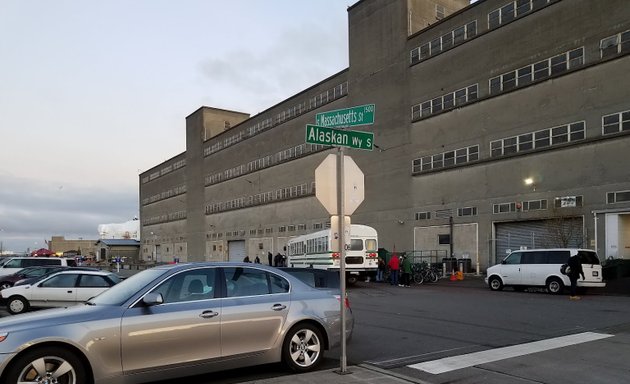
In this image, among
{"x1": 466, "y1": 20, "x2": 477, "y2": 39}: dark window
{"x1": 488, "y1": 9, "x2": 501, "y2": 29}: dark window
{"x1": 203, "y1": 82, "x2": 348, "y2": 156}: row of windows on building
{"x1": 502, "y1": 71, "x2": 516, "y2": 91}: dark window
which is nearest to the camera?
{"x1": 502, "y1": 71, "x2": 516, "y2": 91}: dark window

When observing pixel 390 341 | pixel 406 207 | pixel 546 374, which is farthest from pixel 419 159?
pixel 546 374

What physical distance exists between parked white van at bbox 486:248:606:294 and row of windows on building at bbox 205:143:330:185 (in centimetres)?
3071

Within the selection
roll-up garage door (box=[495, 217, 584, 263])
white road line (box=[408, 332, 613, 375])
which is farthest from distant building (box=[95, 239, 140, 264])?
white road line (box=[408, 332, 613, 375])

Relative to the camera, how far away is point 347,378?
23.9 feet

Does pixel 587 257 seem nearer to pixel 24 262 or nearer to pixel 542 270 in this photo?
pixel 542 270

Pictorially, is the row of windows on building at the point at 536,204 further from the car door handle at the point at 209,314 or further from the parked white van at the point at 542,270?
the car door handle at the point at 209,314

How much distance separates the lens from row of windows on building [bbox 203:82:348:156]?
53.5 meters

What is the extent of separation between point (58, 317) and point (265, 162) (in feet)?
202

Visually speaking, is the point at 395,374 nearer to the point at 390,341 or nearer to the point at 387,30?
the point at 390,341

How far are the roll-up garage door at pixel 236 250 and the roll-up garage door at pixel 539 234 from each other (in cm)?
4325

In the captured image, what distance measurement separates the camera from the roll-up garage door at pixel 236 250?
2881 inches

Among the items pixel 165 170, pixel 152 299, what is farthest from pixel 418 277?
pixel 165 170

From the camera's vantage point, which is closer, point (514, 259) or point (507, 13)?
point (514, 259)

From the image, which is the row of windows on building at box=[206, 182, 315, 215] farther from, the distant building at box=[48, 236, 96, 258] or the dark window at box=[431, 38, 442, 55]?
the distant building at box=[48, 236, 96, 258]
